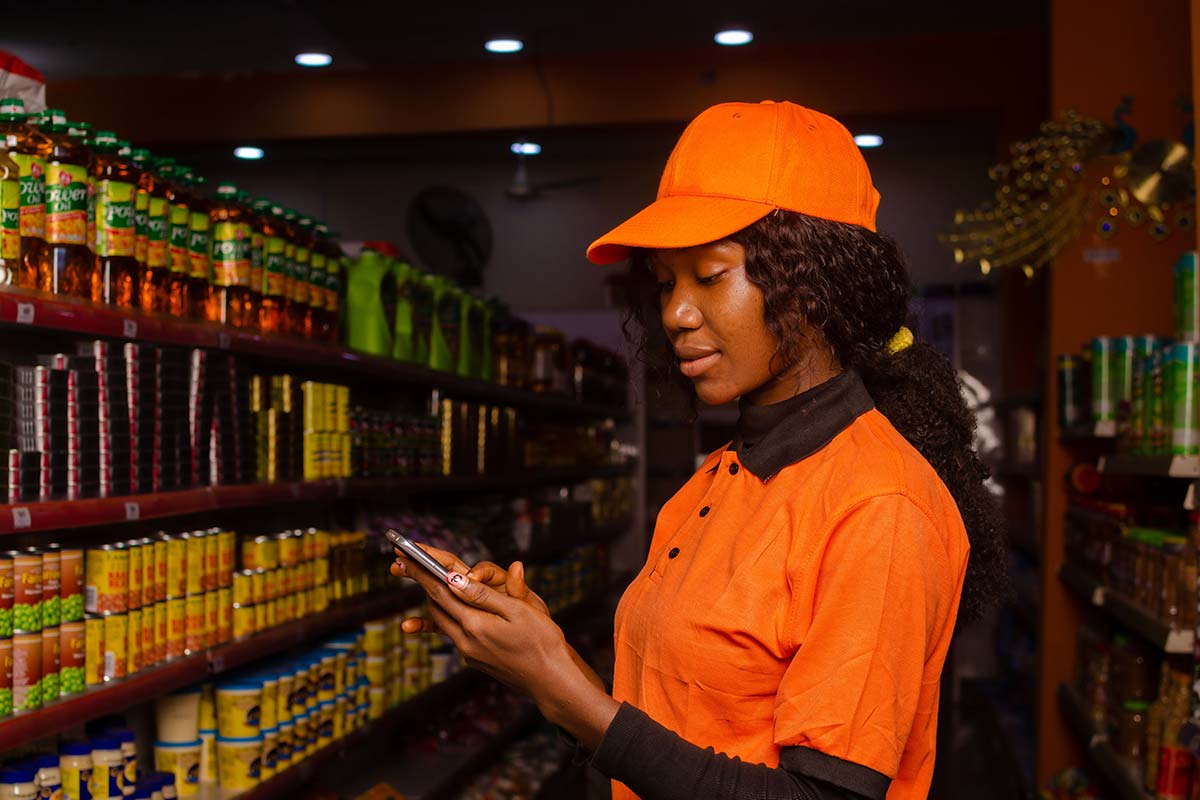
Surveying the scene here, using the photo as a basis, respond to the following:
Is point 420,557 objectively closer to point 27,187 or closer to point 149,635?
point 27,187

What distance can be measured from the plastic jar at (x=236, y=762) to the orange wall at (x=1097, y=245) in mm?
3388

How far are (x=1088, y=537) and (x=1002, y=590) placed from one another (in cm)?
308

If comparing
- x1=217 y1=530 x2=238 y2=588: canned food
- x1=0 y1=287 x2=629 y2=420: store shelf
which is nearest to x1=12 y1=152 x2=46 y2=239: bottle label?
x1=0 y1=287 x2=629 y2=420: store shelf

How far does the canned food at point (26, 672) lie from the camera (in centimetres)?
221

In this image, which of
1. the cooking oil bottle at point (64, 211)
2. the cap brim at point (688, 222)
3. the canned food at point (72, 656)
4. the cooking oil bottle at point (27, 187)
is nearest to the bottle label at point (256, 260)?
the cooking oil bottle at point (64, 211)

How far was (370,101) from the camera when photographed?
24.8ft

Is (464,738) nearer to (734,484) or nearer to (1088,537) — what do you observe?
(1088,537)

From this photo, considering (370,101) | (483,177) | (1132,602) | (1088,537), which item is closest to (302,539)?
(1132,602)

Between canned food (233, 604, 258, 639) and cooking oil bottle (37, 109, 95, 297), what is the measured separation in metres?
0.94

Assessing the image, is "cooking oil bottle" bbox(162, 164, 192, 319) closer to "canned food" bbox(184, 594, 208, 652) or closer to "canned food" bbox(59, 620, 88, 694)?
"canned food" bbox(184, 594, 208, 652)

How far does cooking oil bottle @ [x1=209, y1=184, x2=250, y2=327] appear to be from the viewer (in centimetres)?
302

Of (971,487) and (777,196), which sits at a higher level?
(777,196)

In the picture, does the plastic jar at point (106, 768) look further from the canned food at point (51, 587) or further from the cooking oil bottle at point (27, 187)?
the cooking oil bottle at point (27, 187)

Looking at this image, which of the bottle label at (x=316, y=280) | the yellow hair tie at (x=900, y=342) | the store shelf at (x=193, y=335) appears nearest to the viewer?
the yellow hair tie at (x=900, y=342)
